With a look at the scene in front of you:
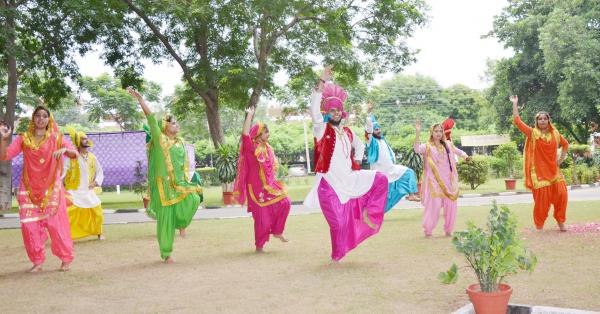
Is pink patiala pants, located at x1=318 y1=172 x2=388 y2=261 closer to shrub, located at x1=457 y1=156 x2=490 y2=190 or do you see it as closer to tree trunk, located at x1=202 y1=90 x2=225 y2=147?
tree trunk, located at x1=202 y1=90 x2=225 y2=147

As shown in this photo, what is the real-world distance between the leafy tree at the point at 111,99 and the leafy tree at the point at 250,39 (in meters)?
21.2

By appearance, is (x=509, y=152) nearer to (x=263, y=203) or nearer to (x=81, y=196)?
(x=263, y=203)

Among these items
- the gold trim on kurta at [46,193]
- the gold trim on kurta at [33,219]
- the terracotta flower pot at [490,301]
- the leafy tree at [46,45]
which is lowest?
the terracotta flower pot at [490,301]

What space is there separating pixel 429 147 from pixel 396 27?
1184 centimetres

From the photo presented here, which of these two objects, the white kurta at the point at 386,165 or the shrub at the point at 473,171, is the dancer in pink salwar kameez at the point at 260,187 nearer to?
the white kurta at the point at 386,165

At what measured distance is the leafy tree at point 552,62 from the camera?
26.5 meters

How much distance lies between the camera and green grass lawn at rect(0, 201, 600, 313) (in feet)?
14.9

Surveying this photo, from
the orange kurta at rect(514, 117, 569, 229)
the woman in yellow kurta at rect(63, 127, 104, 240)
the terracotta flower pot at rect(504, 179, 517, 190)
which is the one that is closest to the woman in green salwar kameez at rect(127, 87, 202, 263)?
the woman in yellow kurta at rect(63, 127, 104, 240)

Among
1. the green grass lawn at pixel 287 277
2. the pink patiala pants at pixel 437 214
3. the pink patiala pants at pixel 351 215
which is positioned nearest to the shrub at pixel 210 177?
the green grass lawn at pixel 287 277

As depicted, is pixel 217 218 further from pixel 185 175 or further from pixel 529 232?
pixel 529 232

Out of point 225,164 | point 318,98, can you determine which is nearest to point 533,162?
point 318,98

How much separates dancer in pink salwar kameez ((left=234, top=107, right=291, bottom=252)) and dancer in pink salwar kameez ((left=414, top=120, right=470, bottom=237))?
2303mm

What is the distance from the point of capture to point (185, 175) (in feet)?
24.8

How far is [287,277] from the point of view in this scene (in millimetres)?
5699
